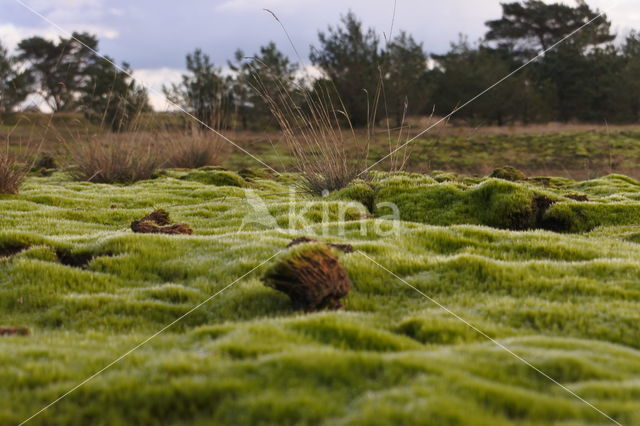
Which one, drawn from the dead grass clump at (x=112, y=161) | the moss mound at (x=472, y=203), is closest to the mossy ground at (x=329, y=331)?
the moss mound at (x=472, y=203)

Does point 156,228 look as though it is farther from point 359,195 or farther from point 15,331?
point 359,195

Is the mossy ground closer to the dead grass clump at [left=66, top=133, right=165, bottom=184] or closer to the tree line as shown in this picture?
the dead grass clump at [left=66, top=133, right=165, bottom=184]

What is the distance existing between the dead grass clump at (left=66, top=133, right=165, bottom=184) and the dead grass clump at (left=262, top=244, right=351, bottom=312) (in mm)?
13338

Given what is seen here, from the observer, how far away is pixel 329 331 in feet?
12.5

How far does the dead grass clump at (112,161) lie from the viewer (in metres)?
16.8

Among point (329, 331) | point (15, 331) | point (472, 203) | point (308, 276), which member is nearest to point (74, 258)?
point (15, 331)

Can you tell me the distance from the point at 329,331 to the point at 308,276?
717mm

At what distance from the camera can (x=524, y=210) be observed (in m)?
8.85

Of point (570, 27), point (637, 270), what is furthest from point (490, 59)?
point (637, 270)

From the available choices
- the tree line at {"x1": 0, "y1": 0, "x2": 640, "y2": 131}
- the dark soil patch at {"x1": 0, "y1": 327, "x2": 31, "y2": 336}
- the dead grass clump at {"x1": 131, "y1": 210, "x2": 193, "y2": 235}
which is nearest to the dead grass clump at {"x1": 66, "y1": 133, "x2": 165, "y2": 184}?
the dead grass clump at {"x1": 131, "y1": 210, "x2": 193, "y2": 235}

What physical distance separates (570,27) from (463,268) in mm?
53550

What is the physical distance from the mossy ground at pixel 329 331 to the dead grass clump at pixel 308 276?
209 millimetres

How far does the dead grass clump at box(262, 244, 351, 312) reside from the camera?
4410 millimetres

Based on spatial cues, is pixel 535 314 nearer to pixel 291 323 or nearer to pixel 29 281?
pixel 291 323
